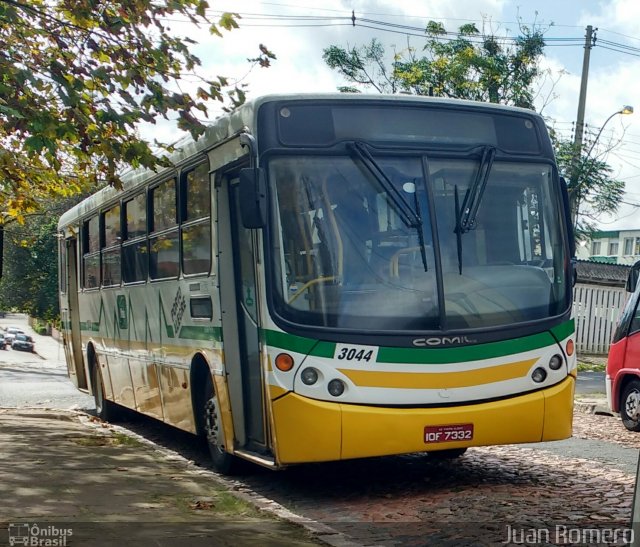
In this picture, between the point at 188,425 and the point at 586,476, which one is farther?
the point at 188,425

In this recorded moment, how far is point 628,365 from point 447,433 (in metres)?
6.31

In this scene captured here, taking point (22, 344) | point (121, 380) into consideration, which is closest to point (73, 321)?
point (121, 380)

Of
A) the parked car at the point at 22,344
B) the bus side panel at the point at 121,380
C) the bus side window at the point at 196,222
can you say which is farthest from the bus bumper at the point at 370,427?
the parked car at the point at 22,344

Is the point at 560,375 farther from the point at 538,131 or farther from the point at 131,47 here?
the point at 131,47

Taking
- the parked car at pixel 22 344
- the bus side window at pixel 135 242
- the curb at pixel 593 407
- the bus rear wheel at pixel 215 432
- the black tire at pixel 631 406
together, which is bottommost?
the parked car at pixel 22 344

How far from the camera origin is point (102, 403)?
15.9 metres

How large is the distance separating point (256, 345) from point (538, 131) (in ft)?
10.2

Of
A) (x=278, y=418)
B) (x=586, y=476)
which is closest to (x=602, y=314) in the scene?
(x=586, y=476)

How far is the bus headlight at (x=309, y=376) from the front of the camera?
315 inches

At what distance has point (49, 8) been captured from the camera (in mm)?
11891

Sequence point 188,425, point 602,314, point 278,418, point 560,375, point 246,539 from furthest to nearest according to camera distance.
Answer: point 602,314 < point 188,425 < point 560,375 < point 278,418 < point 246,539

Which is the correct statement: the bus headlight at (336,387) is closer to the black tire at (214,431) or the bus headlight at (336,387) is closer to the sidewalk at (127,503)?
the sidewalk at (127,503)

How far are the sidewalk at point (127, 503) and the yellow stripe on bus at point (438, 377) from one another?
3.85 feet

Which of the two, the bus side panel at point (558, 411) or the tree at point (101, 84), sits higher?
the tree at point (101, 84)
